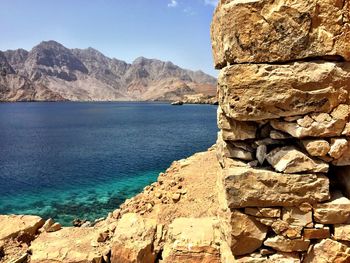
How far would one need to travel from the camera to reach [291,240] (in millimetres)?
7070

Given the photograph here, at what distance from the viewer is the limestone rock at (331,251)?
7023 mm

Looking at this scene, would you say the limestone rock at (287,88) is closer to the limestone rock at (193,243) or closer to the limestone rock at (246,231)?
the limestone rock at (246,231)

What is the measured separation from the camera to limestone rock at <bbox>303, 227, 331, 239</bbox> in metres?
7.03

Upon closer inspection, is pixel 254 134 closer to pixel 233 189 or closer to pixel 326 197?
pixel 233 189

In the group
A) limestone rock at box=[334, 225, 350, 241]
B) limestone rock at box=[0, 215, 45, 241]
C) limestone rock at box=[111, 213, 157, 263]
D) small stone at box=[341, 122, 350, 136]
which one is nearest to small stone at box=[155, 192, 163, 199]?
limestone rock at box=[0, 215, 45, 241]

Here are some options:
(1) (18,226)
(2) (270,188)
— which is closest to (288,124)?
(2) (270,188)

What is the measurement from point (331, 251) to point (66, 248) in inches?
329

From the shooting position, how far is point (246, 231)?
7289 millimetres

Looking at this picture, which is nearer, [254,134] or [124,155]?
[254,134]

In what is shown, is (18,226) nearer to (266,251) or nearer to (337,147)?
(266,251)

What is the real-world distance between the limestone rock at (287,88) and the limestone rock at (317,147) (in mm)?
460

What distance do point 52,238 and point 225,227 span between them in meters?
7.14

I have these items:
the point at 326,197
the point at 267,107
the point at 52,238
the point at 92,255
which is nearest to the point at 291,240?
the point at 326,197

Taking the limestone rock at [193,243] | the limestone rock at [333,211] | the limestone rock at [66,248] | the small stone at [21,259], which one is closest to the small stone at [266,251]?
the limestone rock at [333,211]
